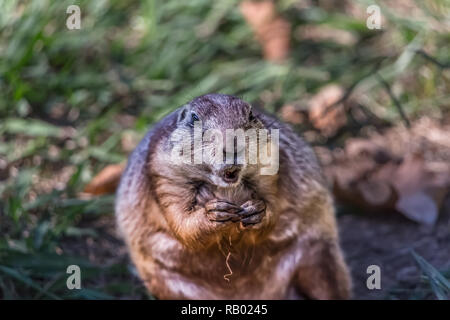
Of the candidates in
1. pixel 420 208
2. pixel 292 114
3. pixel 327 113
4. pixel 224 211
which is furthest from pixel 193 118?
pixel 292 114

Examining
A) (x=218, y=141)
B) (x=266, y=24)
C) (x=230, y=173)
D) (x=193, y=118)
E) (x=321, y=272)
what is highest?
(x=266, y=24)

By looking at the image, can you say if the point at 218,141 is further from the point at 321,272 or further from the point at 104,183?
the point at 104,183

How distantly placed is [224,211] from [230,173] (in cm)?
30

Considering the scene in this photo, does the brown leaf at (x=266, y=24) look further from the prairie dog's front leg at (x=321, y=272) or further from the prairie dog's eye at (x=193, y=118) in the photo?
the prairie dog's eye at (x=193, y=118)

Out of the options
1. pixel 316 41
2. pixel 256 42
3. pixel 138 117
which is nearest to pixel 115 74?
pixel 138 117

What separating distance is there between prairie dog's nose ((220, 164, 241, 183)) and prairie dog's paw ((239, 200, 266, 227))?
0.27 m

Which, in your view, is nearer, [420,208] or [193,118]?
[193,118]

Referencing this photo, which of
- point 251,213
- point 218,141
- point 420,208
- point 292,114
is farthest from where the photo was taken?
point 292,114

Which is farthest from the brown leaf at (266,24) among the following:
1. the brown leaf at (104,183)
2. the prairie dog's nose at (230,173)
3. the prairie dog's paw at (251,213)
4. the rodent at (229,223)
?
the prairie dog's nose at (230,173)

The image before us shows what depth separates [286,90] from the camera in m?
5.93

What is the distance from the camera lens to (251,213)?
3.30 metres

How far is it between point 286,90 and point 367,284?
217cm

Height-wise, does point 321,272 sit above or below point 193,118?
below

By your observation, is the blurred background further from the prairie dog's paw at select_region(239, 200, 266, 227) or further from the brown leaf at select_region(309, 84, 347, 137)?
the prairie dog's paw at select_region(239, 200, 266, 227)
